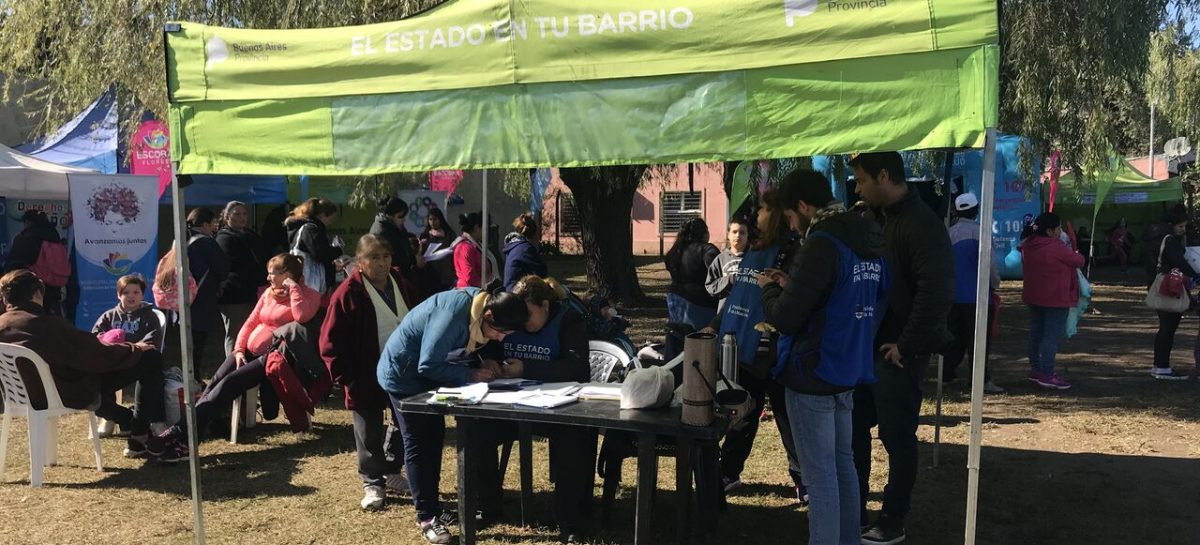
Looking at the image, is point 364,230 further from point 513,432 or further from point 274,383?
point 513,432

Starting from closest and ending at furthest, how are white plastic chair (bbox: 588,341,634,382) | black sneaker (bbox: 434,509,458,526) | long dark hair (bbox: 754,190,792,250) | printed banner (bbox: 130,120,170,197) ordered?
long dark hair (bbox: 754,190,792,250)
black sneaker (bbox: 434,509,458,526)
white plastic chair (bbox: 588,341,634,382)
printed banner (bbox: 130,120,170,197)

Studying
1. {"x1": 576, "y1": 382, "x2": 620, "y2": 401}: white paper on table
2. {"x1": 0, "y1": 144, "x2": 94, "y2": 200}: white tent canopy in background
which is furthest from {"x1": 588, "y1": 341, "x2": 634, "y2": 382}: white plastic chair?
{"x1": 0, "y1": 144, "x2": 94, "y2": 200}: white tent canopy in background

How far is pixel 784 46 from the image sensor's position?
11.4ft

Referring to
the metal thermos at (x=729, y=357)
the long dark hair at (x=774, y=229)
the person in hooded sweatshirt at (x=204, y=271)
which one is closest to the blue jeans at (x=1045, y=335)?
the long dark hair at (x=774, y=229)

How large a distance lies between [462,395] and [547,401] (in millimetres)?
409

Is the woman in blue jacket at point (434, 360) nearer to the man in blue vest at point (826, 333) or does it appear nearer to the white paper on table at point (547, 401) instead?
the white paper on table at point (547, 401)

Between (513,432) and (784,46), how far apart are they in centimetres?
267

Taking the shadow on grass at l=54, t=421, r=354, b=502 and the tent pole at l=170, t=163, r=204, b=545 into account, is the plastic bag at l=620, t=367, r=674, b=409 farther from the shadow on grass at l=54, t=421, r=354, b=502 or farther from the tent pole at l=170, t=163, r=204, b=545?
the shadow on grass at l=54, t=421, r=354, b=502

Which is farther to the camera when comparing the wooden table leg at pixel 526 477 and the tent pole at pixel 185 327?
the wooden table leg at pixel 526 477

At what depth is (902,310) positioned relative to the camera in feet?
14.0

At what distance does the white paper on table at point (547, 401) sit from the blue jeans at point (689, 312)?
9.10 feet

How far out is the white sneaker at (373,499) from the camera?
5.18 meters

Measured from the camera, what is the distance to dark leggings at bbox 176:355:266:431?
6320mm

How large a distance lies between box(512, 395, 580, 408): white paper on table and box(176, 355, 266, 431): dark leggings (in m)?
2.90
